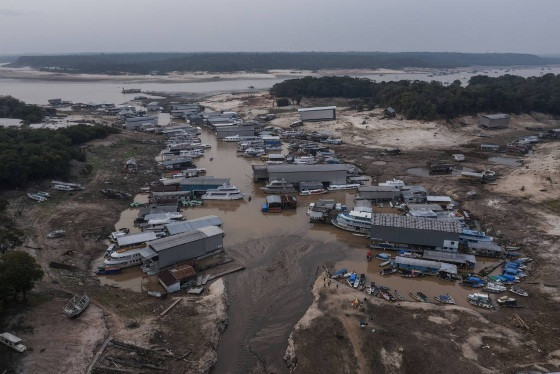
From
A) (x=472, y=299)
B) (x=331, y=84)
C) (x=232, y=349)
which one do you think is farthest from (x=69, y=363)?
(x=331, y=84)

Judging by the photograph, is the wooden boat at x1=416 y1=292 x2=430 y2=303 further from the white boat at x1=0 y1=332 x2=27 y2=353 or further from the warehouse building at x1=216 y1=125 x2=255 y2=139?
the warehouse building at x1=216 y1=125 x2=255 y2=139

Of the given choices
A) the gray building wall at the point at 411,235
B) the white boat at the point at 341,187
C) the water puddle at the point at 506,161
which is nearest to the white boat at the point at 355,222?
the gray building wall at the point at 411,235

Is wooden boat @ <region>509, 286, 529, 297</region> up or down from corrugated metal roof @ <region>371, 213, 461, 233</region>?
down

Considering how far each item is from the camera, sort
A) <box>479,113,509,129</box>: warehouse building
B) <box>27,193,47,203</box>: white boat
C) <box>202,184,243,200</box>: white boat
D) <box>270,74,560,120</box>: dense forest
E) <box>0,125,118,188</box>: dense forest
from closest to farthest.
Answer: <box>27,193,47,203</box>: white boat < <box>0,125,118,188</box>: dense forest < <box>202,184,243,200</box>: white boat < <box>479,113,509,129</box>: warehouse building < <box>270,74,560,120</box>: dense forest

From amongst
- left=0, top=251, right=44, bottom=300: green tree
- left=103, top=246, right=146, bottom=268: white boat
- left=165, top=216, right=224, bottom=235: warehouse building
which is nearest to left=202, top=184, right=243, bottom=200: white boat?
left=165, top=216, right=224, bottom=235: warehouse building

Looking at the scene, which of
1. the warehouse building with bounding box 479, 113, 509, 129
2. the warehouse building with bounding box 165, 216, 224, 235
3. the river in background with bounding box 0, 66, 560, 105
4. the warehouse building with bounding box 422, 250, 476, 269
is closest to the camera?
the warehouse building with bounding box 422, 250, 476, 269

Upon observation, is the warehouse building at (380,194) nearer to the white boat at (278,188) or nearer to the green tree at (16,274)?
the white boat at (278,188)
